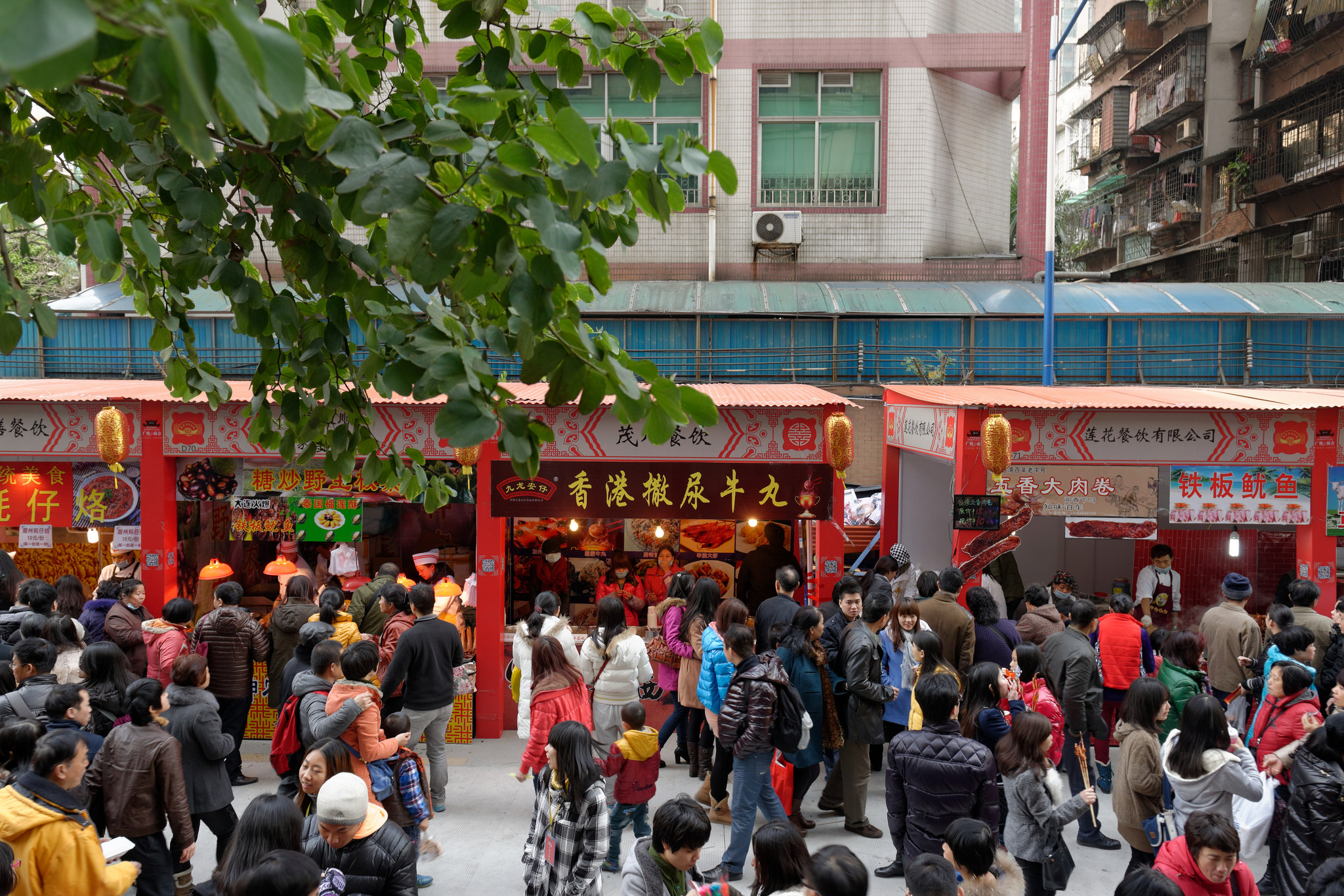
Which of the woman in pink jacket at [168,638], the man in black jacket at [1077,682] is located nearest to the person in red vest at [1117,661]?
the man in black jacket at [1077,682]

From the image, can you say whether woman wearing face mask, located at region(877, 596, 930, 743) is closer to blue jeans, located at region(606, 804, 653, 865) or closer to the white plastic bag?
blue jeans, located at region(606, 804, 653, 865)

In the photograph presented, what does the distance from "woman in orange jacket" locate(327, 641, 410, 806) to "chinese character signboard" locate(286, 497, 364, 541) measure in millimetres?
4435

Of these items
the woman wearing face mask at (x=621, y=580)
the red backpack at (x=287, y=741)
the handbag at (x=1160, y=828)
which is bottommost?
the handbag at (x=1160, y=828)

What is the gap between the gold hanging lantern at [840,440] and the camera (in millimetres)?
8672

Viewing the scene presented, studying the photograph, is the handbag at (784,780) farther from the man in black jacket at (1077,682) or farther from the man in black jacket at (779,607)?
the man in black jacket at (1077,682)

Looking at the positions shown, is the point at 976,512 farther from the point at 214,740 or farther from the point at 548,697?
the point at 214,740

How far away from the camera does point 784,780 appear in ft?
22.2

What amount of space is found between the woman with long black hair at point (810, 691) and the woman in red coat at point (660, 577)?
14.4 feet

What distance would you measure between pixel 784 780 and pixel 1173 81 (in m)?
24.0

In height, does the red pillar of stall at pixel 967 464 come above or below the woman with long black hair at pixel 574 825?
above

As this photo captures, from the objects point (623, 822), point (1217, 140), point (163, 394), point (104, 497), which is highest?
point (1217, 140)

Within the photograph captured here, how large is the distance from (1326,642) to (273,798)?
7.96m

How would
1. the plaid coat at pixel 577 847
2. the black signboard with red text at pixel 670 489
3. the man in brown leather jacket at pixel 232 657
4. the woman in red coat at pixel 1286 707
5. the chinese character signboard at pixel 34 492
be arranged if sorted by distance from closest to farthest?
the plaid coat at pixel 577 847, the woman in red coat at pixel 1286 707, the man in brown leather jacket at pixel 232 657, the black signboard with red text at pixel 670 489, the chinese character signboard at pixel 34 492

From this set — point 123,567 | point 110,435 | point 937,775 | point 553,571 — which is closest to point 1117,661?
point 937,775
